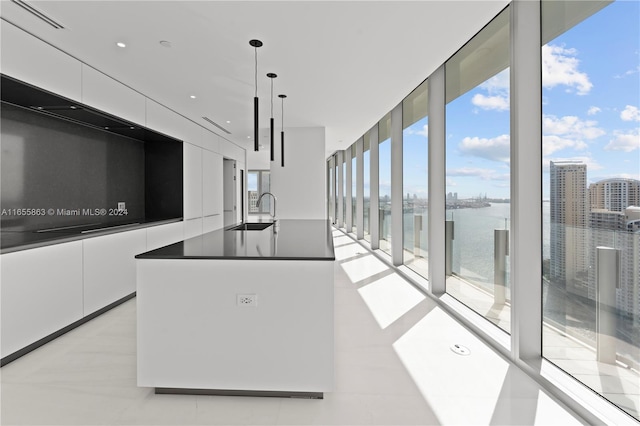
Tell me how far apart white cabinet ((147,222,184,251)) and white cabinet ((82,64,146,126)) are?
148 centimetres

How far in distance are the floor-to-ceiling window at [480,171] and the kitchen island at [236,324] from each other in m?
1.78

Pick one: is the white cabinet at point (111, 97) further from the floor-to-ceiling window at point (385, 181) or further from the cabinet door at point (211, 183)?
the floor-to-ceiling window at point (385, 181)

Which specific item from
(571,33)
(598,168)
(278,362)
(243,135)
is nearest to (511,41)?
(571,33)

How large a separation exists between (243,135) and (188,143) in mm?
1829

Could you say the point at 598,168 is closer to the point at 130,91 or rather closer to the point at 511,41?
the point at 511,41

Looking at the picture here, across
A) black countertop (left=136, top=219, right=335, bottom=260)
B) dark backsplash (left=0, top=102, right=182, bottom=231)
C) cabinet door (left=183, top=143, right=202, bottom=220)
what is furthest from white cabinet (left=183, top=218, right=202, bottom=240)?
black countertop (left=136, top=219, right=335, bottom=260)

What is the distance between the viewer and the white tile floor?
1.86 meters

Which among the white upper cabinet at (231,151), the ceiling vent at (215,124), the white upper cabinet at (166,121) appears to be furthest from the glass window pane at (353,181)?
the white upper cabinet at (166,121)

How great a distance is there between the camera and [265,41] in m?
2.95

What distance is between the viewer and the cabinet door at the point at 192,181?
18.1ft

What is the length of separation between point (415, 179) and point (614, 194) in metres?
3.11

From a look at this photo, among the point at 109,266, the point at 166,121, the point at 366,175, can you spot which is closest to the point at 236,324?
the point at 109,266

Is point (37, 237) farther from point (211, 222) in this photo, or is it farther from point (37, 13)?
point (211, 222)

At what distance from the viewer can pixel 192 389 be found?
2096mm
